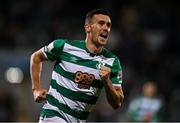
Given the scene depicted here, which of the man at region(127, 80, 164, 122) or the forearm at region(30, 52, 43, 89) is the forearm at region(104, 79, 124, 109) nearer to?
the forearm at region(30, 52, 43, 89)

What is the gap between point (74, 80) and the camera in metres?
7.00

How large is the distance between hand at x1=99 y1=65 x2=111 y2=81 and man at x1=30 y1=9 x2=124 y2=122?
0.33 m

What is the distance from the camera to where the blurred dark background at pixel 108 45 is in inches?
566

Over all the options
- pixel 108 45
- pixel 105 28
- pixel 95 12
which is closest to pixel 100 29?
pixel 105 28

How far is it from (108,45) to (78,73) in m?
8.02

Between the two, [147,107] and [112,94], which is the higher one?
[112,94]

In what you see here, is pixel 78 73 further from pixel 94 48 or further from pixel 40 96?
pixel 40 96

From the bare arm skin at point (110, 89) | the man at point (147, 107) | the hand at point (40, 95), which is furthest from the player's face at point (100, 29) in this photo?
the man at point (147, 107)

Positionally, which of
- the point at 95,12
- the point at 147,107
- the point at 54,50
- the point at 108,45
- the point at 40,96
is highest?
the point at 95,12

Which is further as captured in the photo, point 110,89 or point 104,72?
point 110,89

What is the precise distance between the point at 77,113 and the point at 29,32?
9468 mm

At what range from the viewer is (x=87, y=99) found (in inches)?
276

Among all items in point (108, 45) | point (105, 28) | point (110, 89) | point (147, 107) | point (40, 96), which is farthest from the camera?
point (108, 45)

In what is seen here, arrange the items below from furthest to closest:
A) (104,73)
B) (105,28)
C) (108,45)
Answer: (108,45), (105,28), (104,73)
